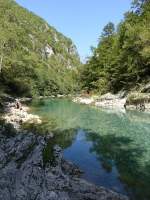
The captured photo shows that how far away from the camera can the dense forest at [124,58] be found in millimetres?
55719

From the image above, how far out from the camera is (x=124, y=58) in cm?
6222

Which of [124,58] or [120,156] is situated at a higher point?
[124,58]

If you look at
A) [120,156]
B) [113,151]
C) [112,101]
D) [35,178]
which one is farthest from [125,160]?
[112,101]

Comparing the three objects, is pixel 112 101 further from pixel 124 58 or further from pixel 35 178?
pixel 35 178

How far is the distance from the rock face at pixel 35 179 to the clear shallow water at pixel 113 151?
2.63 m

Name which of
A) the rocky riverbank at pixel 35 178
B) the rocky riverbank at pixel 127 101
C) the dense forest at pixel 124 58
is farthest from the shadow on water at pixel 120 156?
the dense forest at pixel 124 58

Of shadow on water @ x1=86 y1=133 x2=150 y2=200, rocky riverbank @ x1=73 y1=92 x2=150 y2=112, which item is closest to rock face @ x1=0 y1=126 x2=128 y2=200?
shadow on water @ x1=86 y1=133 x2=150 y2=200

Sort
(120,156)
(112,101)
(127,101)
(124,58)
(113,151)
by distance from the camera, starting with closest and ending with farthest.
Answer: (120,156) → (113,151) → (127,101) → (112,101) → (124,58)

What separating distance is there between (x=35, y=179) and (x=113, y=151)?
1127 cm

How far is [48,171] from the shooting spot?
1220 cm

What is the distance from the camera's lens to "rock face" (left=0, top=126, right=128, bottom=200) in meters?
10.5

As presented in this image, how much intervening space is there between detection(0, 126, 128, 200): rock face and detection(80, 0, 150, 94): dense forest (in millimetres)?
41260

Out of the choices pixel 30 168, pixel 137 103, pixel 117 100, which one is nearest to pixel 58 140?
pixel 30 168

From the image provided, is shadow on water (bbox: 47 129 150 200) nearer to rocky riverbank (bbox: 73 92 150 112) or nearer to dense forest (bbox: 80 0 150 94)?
rocky riverbank (bbox: 73 92 150 112)
